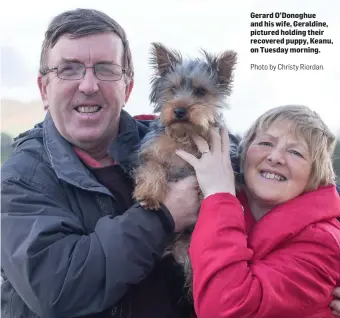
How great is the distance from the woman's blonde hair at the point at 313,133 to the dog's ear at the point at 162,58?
68 cm

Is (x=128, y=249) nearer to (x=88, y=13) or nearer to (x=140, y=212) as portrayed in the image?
(x=140, y=212)

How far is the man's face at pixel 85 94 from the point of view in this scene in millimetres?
2312

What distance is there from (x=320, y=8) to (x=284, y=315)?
67.5 inches

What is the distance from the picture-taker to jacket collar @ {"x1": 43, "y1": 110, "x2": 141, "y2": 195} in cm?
211

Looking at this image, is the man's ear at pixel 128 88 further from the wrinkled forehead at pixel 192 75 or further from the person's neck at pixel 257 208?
the person's neck at pixel 257 208

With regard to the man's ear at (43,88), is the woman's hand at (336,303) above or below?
→ below

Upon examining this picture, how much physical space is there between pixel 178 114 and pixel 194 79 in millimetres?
311

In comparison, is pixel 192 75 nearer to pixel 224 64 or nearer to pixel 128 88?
pixel 224 64

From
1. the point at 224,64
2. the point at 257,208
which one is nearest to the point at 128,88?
the point at 224,64

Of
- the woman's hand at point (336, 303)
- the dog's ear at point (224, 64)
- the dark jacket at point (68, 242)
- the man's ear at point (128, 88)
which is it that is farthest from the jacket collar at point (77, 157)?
the woman's hand at point (336, 303)

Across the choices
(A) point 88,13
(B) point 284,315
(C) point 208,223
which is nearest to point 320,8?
(A) point 88,13

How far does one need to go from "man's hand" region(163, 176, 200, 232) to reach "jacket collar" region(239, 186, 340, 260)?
31cm

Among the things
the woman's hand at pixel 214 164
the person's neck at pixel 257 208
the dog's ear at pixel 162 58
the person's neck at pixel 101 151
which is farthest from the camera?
the dog's ear at pixel 162 58

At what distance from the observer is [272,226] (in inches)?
78.0
